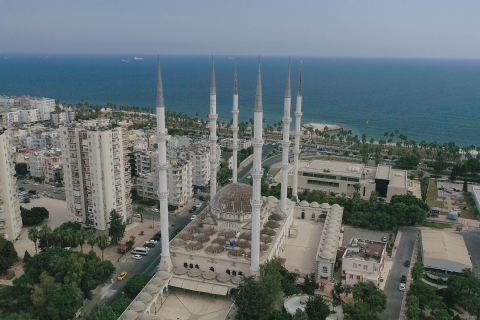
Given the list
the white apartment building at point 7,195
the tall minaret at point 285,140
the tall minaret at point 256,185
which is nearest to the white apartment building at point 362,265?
the tall minaret at point 256,185

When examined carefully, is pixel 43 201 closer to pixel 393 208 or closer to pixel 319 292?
pixel 319 292

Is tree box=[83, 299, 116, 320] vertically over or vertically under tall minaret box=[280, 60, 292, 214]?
under

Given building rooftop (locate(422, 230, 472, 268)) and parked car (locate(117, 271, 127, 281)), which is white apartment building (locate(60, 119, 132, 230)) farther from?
building rooftop (locate(422, 230, 472, 268))

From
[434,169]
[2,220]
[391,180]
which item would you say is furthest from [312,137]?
[2,220]

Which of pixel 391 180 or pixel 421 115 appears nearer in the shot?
pixel 391 180

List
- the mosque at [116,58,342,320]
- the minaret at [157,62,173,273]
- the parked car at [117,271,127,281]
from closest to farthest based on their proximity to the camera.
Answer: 1. the mosque at [116,58,342,320]
2. the minaret at [157,62,173,273]
3. the parked car at [117,271,127,281]

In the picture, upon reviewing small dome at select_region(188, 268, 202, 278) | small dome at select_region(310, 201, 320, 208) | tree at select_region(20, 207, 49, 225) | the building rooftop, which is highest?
small dome at select_region(310, 201, 320, 208)

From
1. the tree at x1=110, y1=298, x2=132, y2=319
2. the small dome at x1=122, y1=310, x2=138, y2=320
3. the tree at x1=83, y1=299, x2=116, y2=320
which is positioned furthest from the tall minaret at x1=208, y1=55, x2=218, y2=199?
the tree at x1=83, y1=299, x2=116, y2=320
